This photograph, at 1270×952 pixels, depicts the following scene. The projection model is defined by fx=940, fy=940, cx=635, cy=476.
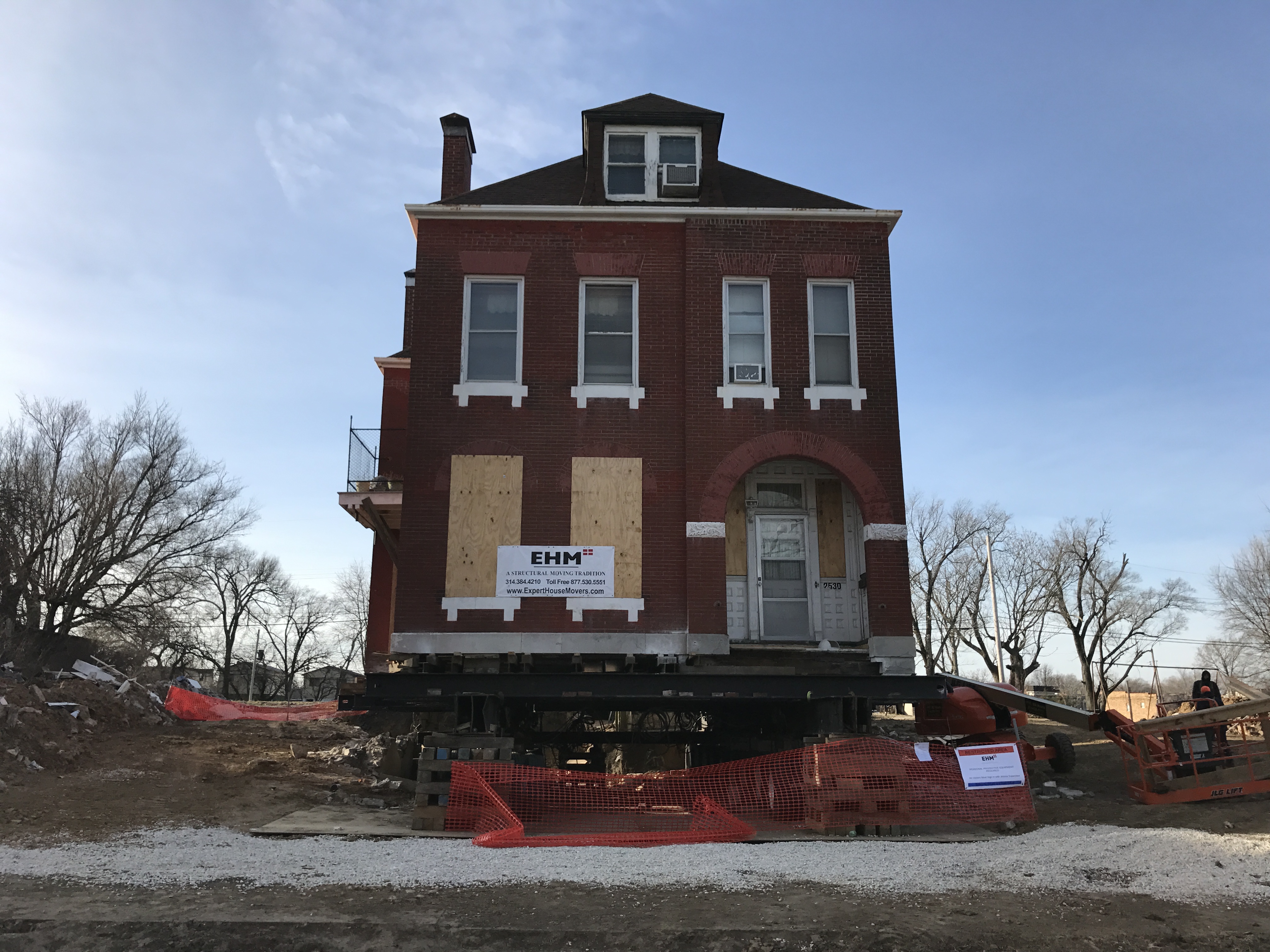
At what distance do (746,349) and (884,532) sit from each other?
378 cm

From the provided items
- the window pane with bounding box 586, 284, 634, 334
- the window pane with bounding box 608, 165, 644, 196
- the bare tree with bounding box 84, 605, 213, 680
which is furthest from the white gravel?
the bare tree with bounding box 84, 605, 213, 680

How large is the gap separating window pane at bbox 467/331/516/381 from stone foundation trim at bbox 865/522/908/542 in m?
6.27

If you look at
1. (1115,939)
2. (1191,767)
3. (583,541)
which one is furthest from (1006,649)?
(1115,939)

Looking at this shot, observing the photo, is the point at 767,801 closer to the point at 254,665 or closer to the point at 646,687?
the point at 646,687

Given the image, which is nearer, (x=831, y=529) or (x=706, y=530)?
(x=706, y=530)

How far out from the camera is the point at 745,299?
15977mm


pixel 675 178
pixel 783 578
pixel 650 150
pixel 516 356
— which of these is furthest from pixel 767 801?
pixel 650 150

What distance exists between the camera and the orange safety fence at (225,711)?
25969 millimetres

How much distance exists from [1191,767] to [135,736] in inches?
767

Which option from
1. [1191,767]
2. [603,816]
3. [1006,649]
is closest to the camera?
[603,816]

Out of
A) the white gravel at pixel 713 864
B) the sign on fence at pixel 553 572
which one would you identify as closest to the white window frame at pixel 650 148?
the sign on fence at pixel 553 572

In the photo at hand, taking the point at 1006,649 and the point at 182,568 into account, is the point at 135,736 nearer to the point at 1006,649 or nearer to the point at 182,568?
the point at 182,568

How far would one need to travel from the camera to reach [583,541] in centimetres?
1484

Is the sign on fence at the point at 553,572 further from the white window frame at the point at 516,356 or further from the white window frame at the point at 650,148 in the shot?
the white window frame at the point at 650,148
